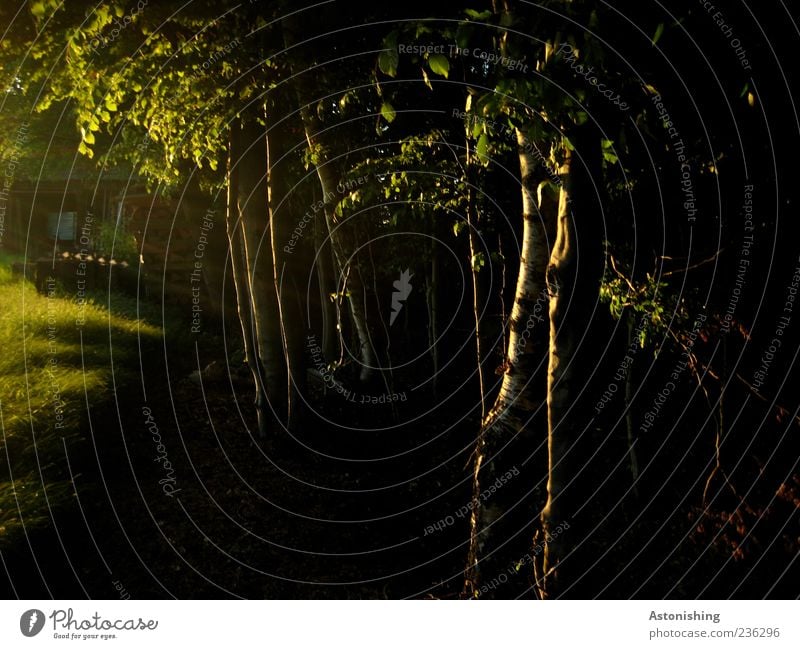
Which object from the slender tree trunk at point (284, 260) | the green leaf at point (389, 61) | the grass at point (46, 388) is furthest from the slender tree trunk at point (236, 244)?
the green leaf at point (389, 61)

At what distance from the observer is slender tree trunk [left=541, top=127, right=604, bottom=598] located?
3795mm

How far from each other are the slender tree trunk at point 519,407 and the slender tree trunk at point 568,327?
0.31 m

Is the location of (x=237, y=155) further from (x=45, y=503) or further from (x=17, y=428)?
(x=45, y=503)

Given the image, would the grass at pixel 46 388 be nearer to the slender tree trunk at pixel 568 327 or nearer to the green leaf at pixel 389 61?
the slender tree trunk at pixel 568 327

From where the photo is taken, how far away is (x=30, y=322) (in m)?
12.6

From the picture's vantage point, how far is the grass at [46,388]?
6.17 m

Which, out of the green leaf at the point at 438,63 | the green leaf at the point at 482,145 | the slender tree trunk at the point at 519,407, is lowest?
the slender tree trunk at the point at 519,407

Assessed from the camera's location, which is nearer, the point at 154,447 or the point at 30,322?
the point at 154,447

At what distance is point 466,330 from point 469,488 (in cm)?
1181

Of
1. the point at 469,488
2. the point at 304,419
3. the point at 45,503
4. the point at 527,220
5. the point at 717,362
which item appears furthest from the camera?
the point at 304,419

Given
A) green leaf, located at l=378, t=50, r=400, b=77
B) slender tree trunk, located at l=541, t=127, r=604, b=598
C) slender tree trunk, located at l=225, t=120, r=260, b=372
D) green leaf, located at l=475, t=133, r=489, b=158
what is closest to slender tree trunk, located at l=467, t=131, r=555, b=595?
slender tree trunk, located at l=541, t=127, r=604, b=598

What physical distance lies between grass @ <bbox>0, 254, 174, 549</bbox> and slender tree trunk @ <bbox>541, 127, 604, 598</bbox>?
15.4ft

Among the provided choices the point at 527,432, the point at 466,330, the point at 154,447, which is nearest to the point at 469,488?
the point at 527,432

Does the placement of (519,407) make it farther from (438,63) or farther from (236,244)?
(236,244)
